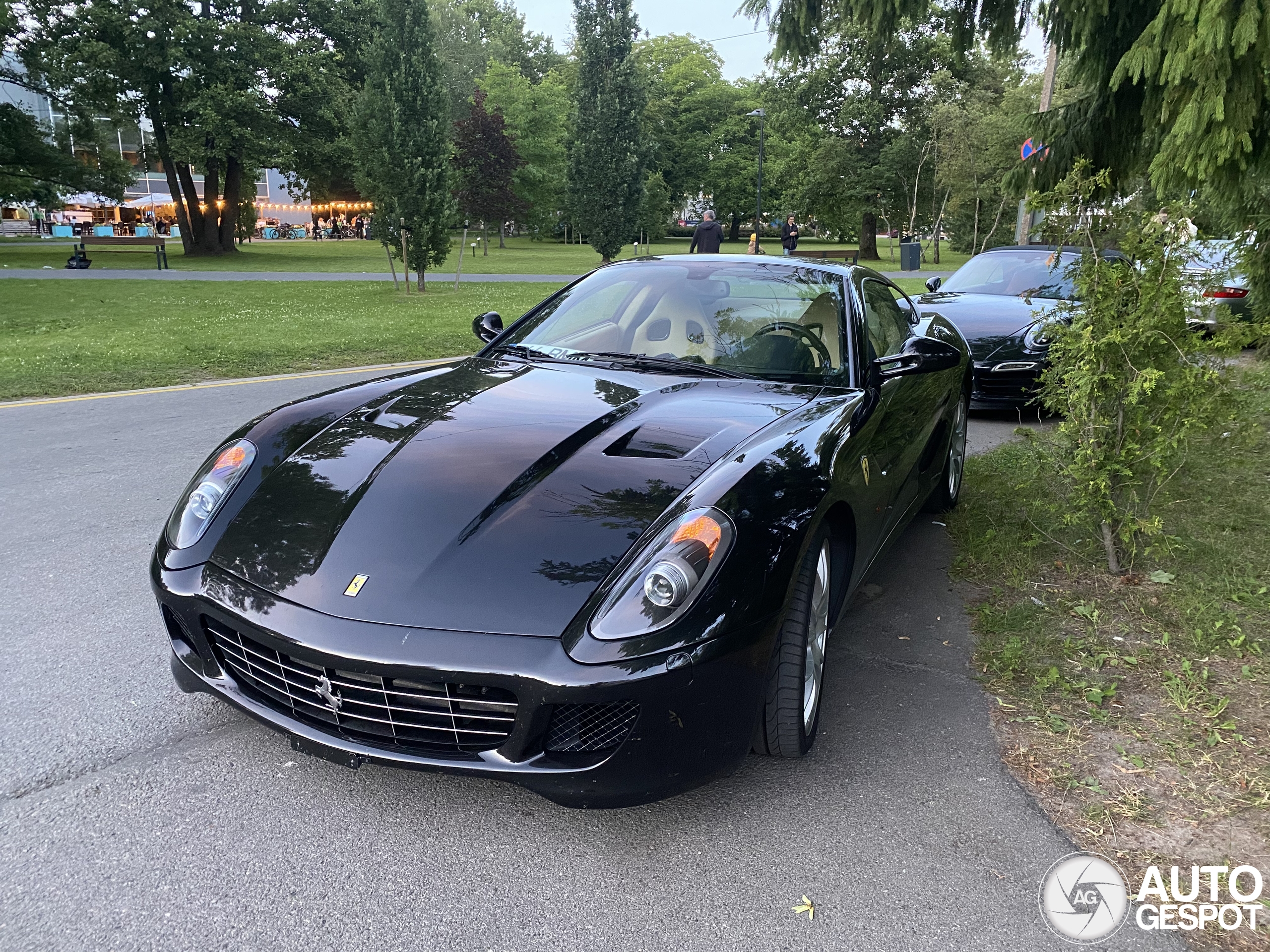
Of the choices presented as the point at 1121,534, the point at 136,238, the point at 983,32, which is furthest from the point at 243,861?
the point at 136,238

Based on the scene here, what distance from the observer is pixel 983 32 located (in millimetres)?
6355

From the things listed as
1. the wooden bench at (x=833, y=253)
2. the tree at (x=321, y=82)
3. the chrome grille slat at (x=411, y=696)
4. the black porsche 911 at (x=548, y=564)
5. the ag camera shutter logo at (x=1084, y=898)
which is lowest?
the ag camera shutter logo at (x=1084, y=898)

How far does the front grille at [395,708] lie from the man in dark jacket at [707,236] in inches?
607

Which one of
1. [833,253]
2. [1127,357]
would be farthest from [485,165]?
[1127,357]

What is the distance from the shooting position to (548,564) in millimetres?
2316

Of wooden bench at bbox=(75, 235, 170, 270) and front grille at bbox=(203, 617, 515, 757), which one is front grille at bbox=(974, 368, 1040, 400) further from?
wooden bench at bbox=(75, 235, 170, 270)

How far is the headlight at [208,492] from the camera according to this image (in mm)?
2678

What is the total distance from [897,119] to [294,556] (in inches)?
1665

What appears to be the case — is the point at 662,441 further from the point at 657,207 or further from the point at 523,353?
the point at 657,207

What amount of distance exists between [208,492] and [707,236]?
15.4m

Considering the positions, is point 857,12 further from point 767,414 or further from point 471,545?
point 471,545

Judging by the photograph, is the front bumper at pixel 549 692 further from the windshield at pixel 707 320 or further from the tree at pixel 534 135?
the tree at pixel 534 135

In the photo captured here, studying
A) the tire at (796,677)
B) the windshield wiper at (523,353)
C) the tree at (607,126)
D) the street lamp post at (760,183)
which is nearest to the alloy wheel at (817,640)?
the tire at (796,677)

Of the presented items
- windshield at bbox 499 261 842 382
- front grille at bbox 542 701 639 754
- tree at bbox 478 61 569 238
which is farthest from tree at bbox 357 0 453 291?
tree at bbox 478 61 569 238
